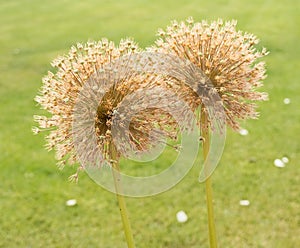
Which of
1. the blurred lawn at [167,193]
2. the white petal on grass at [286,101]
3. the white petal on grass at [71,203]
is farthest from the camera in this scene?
the white petal on grass at [286,101]

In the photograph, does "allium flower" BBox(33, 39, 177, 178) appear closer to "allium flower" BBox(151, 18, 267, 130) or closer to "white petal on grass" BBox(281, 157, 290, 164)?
"allium flower" BBox(151, 18, 267, 130)

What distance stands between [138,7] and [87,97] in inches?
274

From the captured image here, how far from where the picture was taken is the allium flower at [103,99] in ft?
3.79

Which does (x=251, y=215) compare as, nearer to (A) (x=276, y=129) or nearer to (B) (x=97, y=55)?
(A) (x=276, y=129)

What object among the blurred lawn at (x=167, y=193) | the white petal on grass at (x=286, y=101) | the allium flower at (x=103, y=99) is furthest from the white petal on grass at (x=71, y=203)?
the white petal on grass at (x=286, y=101)

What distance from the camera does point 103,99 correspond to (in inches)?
46.7

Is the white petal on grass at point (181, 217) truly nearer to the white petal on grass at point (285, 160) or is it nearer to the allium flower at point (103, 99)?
the white petal on grass at point (285, 160)

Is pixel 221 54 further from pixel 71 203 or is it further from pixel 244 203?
pixel 71 203

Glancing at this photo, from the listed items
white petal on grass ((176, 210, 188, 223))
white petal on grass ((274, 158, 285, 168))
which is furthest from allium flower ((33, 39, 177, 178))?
white petal on grass ((274, 158, 285, 168))

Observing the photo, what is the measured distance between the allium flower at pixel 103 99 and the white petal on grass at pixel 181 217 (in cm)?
171

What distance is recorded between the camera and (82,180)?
335cm

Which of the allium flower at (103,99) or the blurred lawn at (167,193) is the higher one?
the allium flower at (103,99)

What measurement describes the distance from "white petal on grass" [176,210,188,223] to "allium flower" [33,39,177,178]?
5.61 feet

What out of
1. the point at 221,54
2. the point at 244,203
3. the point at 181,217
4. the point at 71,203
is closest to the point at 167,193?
the point at 181,217
